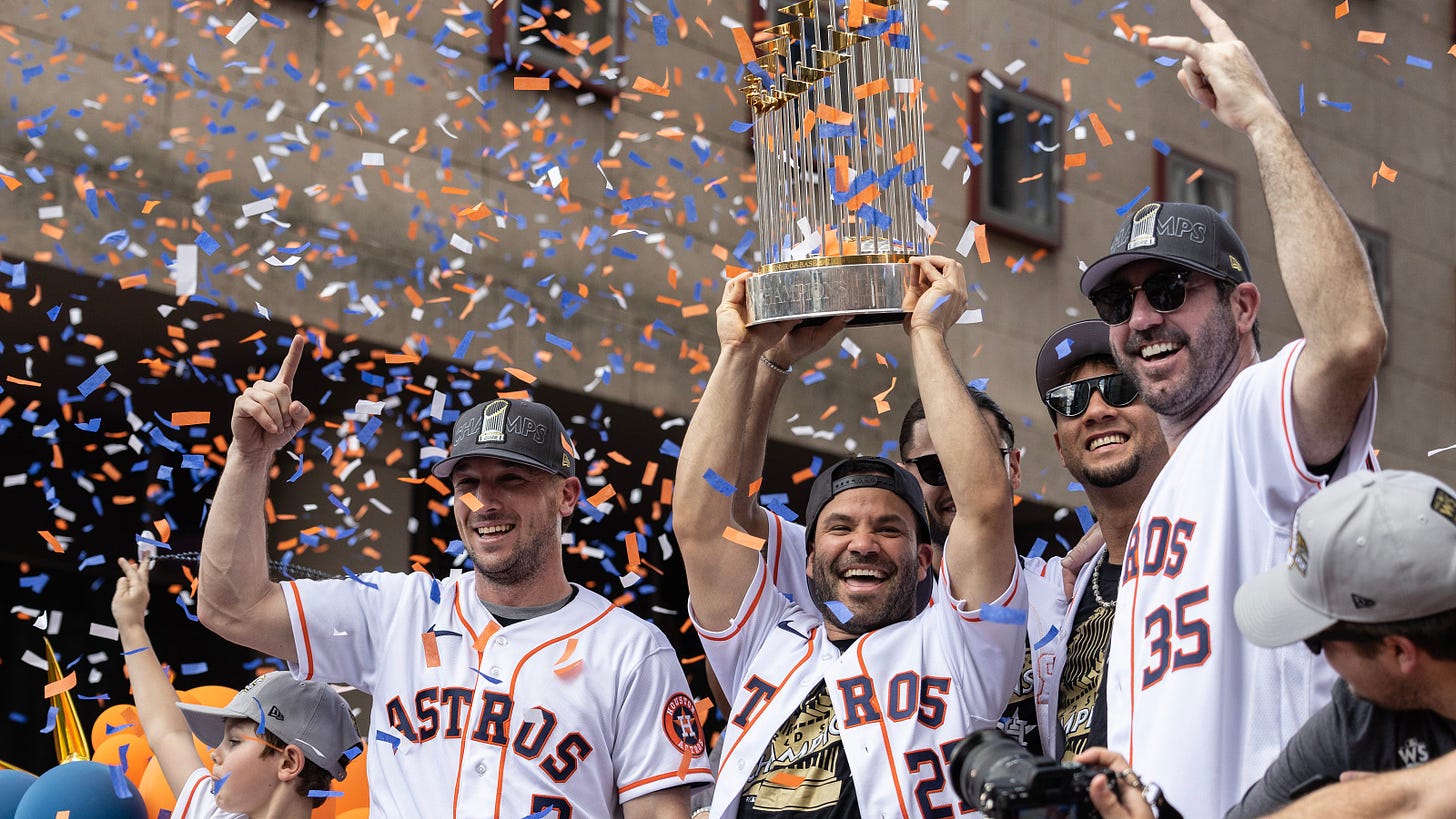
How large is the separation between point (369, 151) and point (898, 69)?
4.96m

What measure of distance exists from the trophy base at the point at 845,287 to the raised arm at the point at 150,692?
8.08 feet

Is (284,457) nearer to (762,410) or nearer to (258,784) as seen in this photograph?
(258,784)

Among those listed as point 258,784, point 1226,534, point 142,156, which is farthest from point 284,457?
point 1226,534

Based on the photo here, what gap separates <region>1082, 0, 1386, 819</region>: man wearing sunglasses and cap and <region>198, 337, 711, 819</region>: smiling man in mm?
1471

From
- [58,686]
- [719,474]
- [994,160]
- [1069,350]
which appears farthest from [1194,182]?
[719,474]

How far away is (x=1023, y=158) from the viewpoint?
12.2m

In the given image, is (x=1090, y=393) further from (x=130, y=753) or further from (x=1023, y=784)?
(x=130, y=753)

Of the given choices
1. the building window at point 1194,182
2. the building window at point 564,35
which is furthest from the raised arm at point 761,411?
the building window at point 1194,182

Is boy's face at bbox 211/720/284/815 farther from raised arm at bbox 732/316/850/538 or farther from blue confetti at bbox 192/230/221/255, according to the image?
blue confetti at bbox 192/230/221/255

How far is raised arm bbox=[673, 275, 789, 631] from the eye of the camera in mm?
4188

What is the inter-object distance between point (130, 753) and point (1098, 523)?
3669 mm

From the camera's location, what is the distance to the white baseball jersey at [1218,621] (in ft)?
10.3

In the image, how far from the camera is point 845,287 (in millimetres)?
4012

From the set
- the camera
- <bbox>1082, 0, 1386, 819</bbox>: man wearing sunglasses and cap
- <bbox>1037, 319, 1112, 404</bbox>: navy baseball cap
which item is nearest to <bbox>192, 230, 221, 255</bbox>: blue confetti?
<bbox>1037, 319, 1112, 404</bbox>: navy baseball cap
